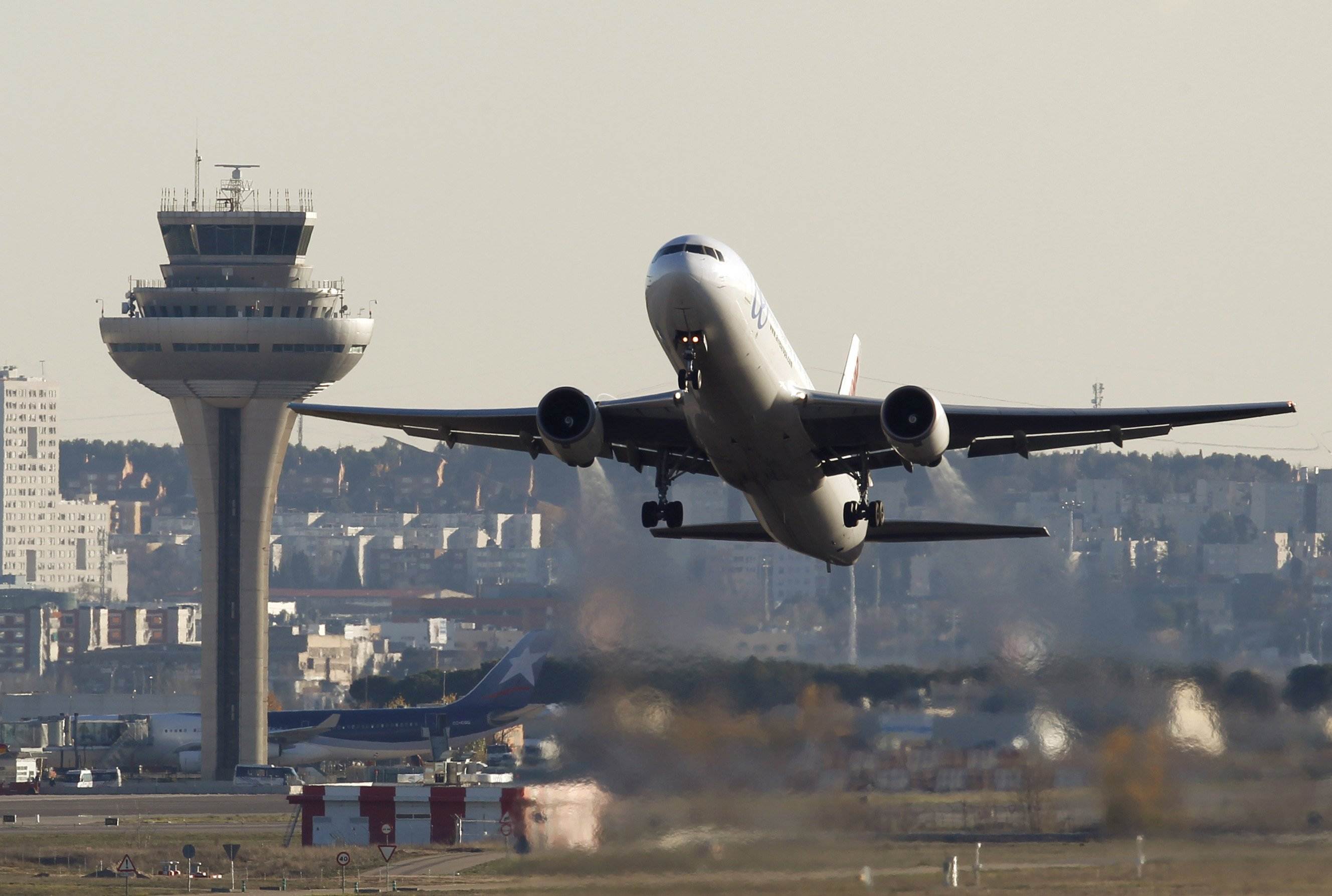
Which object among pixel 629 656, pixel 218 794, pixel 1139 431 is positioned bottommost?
pixel 218 794

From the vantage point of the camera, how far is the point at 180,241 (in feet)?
513

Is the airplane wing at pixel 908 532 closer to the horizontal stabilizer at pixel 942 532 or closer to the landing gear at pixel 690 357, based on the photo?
the horizontal stabilizer at pixel 942 532

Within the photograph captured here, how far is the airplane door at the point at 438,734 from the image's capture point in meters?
126

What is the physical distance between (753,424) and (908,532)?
1129cm

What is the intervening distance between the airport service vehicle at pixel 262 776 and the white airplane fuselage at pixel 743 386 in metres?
80.7

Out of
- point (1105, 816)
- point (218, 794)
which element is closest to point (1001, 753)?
point (1105, 816)

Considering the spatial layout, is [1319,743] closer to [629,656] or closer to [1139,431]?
[1139,431]

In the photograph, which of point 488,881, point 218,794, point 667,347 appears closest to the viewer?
point 667,347

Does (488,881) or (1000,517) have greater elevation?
(1000,517)

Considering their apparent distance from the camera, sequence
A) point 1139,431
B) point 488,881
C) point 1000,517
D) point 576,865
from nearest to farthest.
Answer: point 1139,431, point 576,865, point 488,881, point 1000,517

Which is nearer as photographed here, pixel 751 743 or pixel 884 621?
pixel 751 743

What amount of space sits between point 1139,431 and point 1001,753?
9958mm

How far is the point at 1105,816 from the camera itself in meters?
51.2

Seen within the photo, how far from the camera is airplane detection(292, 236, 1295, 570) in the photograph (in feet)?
139
